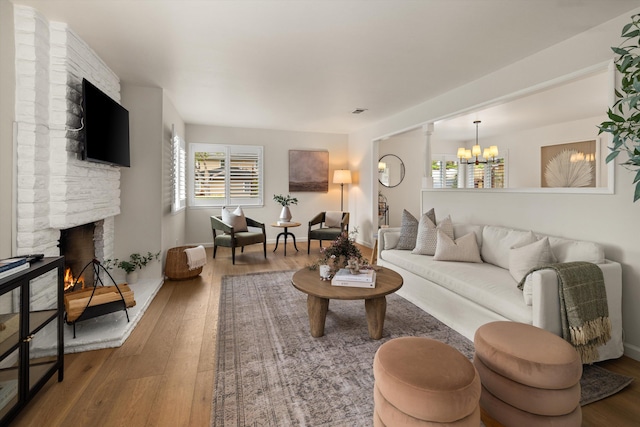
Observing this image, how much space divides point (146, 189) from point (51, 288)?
228cm

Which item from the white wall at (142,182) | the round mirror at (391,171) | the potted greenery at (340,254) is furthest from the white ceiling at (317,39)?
the round mirror at (391,171)

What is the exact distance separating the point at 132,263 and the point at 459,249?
12.6 ft

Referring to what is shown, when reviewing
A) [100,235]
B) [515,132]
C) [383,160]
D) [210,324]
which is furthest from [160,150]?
[515,132]

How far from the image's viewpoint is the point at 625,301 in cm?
235

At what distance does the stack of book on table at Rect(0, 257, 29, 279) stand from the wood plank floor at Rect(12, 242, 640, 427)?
31.8 inches

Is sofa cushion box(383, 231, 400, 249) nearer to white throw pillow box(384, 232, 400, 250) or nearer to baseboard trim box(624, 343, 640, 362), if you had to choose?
white throw pillow box(384, 232, 400, 250)

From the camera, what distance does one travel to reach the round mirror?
7309 mm

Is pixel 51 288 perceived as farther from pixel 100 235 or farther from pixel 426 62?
pixel 426 62

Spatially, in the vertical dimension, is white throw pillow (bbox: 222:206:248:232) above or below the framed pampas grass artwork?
below

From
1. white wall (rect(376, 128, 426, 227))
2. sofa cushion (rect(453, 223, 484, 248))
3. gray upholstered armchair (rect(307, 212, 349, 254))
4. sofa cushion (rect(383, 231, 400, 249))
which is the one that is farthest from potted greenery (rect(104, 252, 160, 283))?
white wall (rect(376, 128, 426, 227))

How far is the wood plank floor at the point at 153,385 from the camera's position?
168cm

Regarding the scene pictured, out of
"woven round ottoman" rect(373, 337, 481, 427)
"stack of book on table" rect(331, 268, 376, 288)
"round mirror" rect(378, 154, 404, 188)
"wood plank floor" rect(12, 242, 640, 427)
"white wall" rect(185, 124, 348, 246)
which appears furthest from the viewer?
"round mirror" rect(378, 154, 404, 188)

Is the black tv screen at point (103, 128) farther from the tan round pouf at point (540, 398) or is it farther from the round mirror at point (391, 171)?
the round mirror at point (391, 171)

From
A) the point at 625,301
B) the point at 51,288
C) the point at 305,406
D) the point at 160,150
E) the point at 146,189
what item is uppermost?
the point at 160,150
